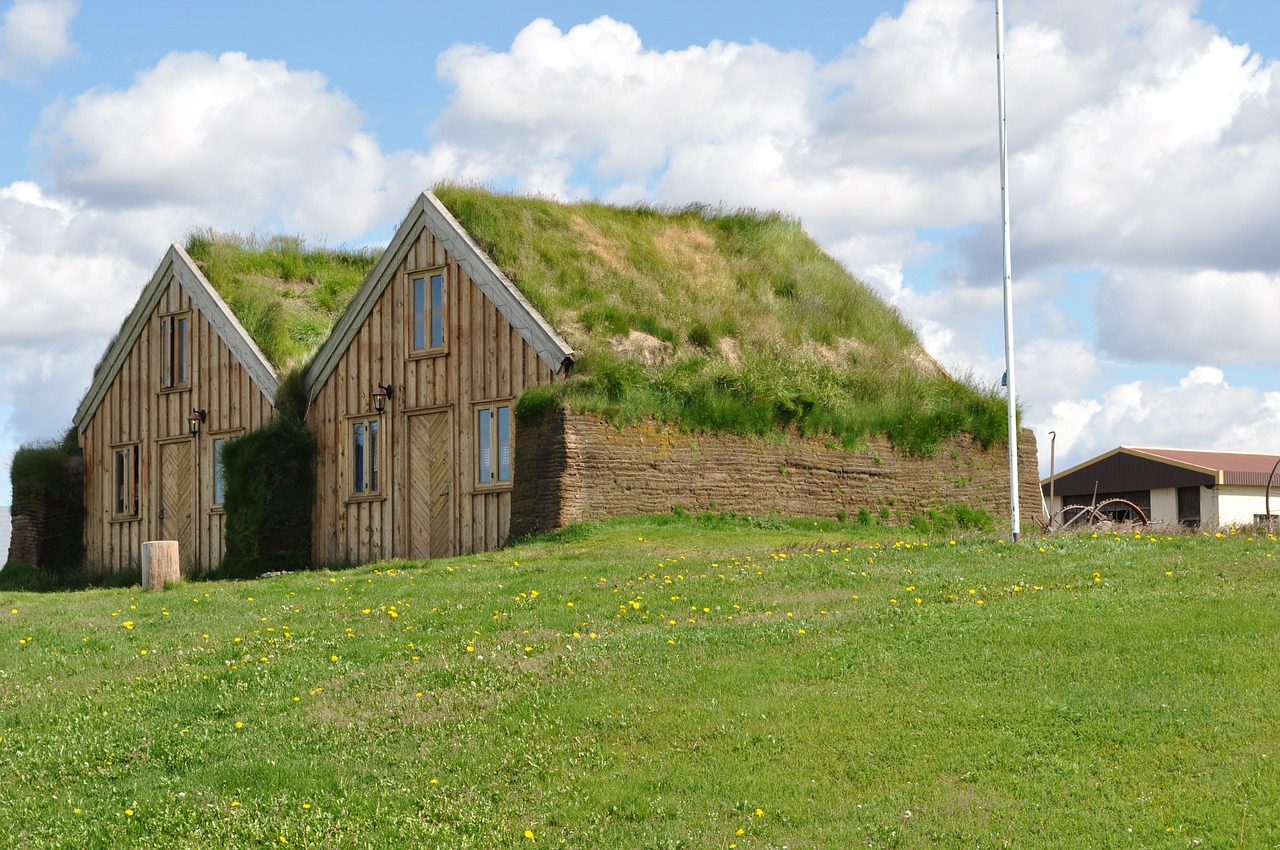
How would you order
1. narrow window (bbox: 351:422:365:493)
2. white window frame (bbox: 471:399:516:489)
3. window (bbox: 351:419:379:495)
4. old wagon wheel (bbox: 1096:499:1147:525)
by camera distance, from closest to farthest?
old wagon wheel (bbox: 1096:499:1147:525)
white window frame (bbox: 471:399:516:489)
window (bbox: 351:419:379:495)
narrow window (bbox: 351:422:365:493)

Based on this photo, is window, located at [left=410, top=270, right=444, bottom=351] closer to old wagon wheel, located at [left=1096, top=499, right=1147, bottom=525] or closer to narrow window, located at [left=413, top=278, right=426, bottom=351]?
narrow window, located at [left=413, top=278, right=426, bottom=351]

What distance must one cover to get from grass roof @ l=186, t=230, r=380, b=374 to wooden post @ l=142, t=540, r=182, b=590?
9.61m

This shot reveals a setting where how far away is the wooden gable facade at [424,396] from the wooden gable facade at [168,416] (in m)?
2.35

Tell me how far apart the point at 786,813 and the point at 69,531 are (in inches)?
1216

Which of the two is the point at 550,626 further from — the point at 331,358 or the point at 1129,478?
the point at 1129,478

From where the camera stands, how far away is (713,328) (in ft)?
94.4

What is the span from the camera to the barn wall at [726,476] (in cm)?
2525

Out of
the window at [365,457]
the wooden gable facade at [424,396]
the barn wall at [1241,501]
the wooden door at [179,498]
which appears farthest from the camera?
the barn wall at [1241,501]

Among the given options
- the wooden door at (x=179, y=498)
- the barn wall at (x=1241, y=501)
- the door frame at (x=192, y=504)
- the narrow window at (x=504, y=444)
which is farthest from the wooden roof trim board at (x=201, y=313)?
the barn wall at (x=1241, y=501)

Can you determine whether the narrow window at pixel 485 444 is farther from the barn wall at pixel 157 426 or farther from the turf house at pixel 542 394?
the barn wall at pixel 157 426

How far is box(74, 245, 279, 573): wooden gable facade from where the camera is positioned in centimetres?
3272

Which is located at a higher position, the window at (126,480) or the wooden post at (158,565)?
the window at (126,480)

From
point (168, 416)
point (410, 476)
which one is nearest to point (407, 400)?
point (410, 476)

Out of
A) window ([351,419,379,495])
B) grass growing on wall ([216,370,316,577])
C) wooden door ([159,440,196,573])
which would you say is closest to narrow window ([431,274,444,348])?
window ([351,419,379,495])
